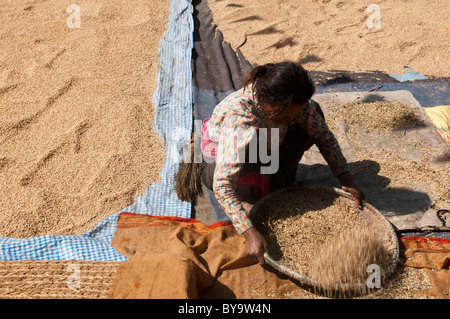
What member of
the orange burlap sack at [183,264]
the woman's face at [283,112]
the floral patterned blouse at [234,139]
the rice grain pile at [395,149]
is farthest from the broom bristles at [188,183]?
the rice grain pile at [395,149]

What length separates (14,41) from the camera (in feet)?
13.7

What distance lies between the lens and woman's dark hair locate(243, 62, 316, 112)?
1806 mm

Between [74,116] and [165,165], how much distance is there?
91 centimetres

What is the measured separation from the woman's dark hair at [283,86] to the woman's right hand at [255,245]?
58 centimetres

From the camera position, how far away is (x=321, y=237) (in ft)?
6.67

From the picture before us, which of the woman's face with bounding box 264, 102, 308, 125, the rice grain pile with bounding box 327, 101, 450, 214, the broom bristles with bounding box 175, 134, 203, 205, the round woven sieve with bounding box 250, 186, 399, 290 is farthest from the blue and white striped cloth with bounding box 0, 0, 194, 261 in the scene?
the rice grain pile with bounding box 327, 101, 450, 214

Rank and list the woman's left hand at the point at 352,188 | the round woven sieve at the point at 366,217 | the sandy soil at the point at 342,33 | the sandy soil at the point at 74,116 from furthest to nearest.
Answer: the sandy soil at the point at 342,33
the sandy soil at the point at 74,116
the woman's left hand at the point at 352,188
the round woven sieve at the point at 366,217

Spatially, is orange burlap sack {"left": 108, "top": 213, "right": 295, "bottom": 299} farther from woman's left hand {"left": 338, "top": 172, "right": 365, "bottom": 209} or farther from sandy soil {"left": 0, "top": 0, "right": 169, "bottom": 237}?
woman's left hand {"left": 338, "top": 172, "right": 365, "bottom": 209}

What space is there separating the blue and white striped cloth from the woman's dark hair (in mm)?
924

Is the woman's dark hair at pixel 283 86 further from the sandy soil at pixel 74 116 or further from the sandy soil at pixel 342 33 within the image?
the sandy soil at pixel 342 33

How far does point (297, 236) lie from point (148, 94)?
1.99 metres

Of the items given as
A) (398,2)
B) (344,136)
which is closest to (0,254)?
(344,136)

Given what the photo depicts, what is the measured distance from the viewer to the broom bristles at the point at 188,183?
2.53 m
